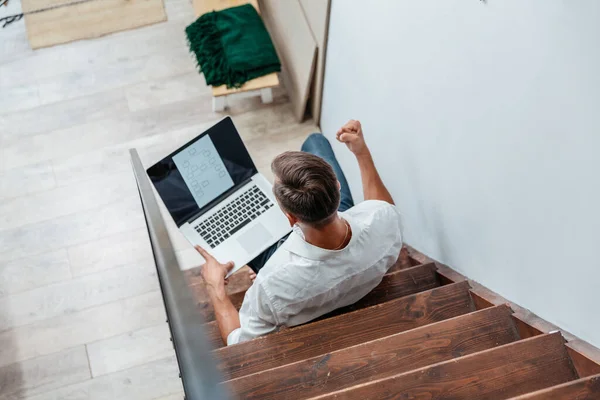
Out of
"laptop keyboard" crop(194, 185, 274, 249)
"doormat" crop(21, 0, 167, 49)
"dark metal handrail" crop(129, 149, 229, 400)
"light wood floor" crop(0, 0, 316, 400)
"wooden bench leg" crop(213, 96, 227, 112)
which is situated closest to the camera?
"dark metal handrail" crop(129, 149, 229, 400)

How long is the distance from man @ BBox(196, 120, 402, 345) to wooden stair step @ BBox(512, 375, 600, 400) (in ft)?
1.81

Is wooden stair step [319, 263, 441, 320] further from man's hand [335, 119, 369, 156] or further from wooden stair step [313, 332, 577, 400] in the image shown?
wooden stair step [313, 332, 577, 400]

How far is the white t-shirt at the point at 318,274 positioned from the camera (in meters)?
1.63

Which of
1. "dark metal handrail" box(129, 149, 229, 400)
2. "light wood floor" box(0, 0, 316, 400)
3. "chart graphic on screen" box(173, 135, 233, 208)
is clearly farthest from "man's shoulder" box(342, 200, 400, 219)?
"light wood floor" box(0, 0, 316, 400)

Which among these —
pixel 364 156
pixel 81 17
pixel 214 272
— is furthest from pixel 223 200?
pixel 81 17

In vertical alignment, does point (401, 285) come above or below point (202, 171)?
below

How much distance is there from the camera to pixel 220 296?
2000 mm

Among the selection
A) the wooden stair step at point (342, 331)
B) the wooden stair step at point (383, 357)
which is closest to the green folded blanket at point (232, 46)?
the wooden stair step at point (342, 331)

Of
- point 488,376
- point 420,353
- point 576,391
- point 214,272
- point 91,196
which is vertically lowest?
point 91,196

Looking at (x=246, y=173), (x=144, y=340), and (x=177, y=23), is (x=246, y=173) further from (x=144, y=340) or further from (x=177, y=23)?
(x=177, y=23)

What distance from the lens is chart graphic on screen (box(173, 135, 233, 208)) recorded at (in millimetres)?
2121

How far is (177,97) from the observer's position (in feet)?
10.4

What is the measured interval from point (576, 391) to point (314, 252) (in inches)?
25.0

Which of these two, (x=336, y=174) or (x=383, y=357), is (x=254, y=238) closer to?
(x=336, y=174)
